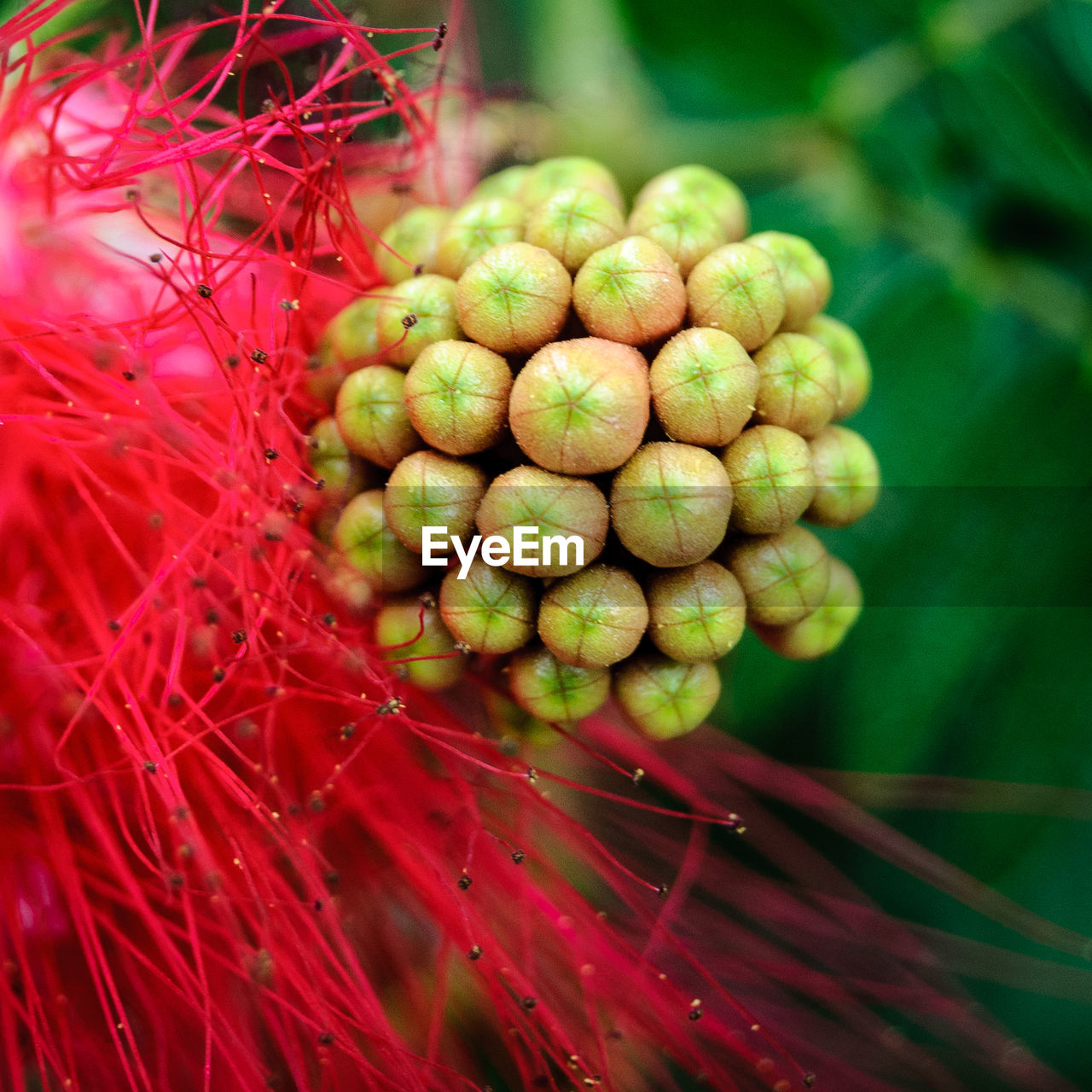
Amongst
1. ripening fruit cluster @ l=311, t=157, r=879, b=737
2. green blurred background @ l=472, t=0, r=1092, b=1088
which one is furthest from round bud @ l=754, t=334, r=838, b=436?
green blurred background @ l=472, t=0, r=1092, b=1088

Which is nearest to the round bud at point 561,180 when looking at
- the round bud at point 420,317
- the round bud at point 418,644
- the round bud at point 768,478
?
the round bud at point 420,317

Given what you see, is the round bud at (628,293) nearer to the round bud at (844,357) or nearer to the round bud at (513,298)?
the round bud at (513,298)

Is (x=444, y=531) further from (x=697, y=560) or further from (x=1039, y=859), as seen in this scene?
(x=1039, y=859)

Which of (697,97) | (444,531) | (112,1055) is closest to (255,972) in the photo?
(112,1055)

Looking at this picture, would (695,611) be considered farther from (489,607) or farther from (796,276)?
(796,276)

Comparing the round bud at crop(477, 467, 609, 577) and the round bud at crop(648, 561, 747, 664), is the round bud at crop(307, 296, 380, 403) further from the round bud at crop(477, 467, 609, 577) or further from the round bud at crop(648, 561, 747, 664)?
the round bud at crop(648, 561, 747, 664)

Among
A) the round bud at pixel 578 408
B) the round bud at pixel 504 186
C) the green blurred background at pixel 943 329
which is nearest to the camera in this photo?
the round bud at pixel 578 408
